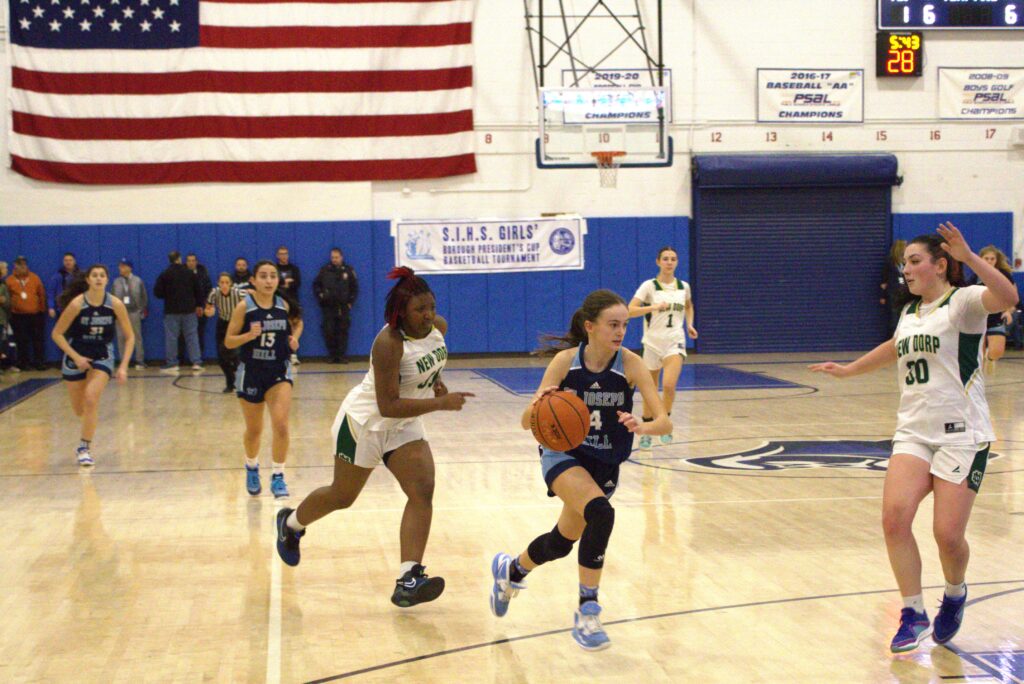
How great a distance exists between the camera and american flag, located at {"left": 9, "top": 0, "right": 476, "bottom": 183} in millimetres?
18750

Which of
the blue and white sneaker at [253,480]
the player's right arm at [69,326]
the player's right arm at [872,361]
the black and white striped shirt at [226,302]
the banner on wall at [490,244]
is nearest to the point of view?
the player's right arm at [872,361]

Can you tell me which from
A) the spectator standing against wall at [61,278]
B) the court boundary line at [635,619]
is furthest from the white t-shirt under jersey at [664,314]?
the spectator standing against wall at [61,278]

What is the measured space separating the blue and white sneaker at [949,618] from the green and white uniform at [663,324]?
5.91m

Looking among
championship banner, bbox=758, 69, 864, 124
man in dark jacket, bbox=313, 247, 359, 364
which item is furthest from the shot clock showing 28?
man in dark jacket, bbox=313, 247, 359, 364

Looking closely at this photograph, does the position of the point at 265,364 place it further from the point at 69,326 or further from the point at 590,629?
the point at 590,629

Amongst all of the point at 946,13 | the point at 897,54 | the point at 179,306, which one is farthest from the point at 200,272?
the point at 946,13

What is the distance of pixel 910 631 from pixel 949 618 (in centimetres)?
25

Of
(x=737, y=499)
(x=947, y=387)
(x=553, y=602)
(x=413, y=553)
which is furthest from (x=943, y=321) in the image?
(x=737, y=499)

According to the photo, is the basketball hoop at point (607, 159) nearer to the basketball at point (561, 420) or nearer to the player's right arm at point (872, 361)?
the player's right arm at point (872, 361)

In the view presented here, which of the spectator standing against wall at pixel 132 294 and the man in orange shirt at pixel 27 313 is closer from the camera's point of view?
the man in orange shirt at pixel 27 313

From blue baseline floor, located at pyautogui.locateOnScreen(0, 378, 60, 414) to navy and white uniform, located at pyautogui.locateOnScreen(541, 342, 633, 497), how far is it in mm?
10294

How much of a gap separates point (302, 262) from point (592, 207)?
507 cm

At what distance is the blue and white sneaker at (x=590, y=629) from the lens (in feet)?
15.0

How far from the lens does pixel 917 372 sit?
15.2 ft
